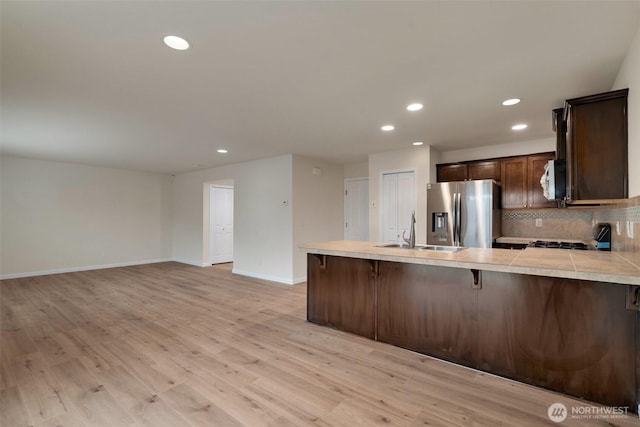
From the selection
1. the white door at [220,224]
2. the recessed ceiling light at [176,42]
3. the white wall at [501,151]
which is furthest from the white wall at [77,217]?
the white wall at [501,151]

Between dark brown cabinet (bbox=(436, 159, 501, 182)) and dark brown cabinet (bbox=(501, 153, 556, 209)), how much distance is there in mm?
133

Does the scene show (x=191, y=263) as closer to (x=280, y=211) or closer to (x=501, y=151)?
(x=280, y=211)

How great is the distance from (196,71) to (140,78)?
54cm

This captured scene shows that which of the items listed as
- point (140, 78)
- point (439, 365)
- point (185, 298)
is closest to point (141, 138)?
point (140, 78)

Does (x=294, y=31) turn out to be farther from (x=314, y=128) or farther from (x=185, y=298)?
(x=185, y=298)

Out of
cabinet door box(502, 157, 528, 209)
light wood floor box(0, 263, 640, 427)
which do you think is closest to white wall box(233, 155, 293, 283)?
light wood floor box(0, 263, 640, 427)

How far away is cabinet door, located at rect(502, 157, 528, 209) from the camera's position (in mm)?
4297

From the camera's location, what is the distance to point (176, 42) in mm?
1913

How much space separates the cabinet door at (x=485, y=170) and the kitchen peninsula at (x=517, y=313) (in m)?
2.39

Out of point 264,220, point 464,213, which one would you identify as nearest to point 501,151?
point 464,213

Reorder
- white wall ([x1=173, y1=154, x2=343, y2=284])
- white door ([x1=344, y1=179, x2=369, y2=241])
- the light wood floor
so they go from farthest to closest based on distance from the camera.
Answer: white door ([x1=344, y1=179, x2=369, y2=241]) < white wall ([x1=173, y1=154, x2=343, y2=284]) < the light wood floor

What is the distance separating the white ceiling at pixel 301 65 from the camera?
5.45ft

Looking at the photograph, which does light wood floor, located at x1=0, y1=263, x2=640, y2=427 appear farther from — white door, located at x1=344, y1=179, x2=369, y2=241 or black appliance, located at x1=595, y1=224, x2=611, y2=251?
white door, located at x1=344, y1=179, x2=369, y2=241

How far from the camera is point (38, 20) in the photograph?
1700 mm
